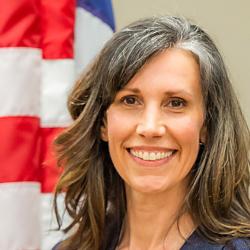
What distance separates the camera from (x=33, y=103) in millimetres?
1524

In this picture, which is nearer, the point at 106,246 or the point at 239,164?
the point at 239,164

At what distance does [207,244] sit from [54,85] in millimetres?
575

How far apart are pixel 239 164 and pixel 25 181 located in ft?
1.82

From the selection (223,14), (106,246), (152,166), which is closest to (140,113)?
(152,166)

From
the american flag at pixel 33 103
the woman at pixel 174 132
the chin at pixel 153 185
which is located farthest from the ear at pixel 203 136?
the american flag at pixel 33 103

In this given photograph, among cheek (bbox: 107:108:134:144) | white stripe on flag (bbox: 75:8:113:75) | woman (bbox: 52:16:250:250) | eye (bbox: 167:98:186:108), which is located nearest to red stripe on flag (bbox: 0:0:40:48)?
white stripe on flag (bbox: 75:8:113:75)

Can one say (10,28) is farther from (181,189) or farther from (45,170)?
(181,189)

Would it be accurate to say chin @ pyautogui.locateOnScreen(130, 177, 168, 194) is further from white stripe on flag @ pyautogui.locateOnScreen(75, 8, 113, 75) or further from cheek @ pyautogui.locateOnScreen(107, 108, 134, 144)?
white stripe on flag @ pyautogui.locateOnScreen(75, 8, 113, 75)

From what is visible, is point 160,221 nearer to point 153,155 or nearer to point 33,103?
point 153,155

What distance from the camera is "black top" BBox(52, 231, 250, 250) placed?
1.10m

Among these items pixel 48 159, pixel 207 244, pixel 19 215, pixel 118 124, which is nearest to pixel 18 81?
pixel 48 159

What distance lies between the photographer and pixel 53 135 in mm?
1556

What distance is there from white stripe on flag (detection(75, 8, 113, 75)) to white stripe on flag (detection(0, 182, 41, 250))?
0.30 m

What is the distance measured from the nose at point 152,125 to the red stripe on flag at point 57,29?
19.1 inches
